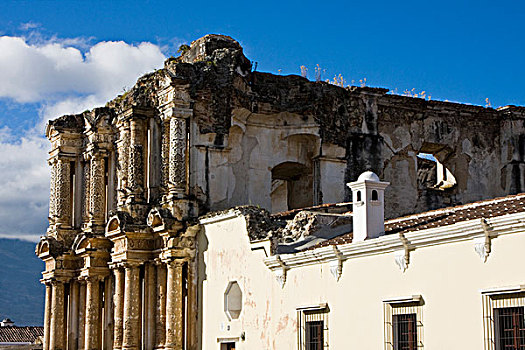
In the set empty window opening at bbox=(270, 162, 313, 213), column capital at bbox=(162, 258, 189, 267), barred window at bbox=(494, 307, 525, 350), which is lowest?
barred window at bbox=(494, 307, 525, 350)

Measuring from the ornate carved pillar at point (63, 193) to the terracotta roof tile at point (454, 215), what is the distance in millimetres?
13552

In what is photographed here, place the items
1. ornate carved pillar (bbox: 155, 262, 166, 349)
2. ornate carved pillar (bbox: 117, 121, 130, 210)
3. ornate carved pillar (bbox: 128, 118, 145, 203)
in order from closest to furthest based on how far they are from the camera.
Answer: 1. ornate carved pillar (bbox: 155, 262, 166, 349)
2. ornate carved pillar (bbox: 128, 118, 145, 203)
3. ornate carved pillar (bbox: 117, 121, 130, 210)

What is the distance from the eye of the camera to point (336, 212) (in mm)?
24422

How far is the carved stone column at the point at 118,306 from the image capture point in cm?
2689

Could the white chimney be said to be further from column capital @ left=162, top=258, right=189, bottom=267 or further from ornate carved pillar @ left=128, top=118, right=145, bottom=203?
ornate carved pillar @ left=128, top=118, right=145, bottom=203

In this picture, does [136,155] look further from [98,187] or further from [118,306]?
[118,306]

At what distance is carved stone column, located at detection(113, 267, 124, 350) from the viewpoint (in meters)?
26.9

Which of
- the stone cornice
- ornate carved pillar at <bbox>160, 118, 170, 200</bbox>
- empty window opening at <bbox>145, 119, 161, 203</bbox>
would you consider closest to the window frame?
the stone cornice

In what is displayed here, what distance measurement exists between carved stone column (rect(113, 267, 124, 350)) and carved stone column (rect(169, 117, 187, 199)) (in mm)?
3280

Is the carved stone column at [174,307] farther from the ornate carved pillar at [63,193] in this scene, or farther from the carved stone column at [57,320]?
the ornate carved pillar at [63,193]

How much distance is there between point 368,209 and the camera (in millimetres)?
18719

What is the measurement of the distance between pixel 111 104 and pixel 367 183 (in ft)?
47.0

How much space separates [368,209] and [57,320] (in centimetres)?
1585

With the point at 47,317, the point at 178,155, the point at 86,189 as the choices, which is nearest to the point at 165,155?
the point at 178,155
